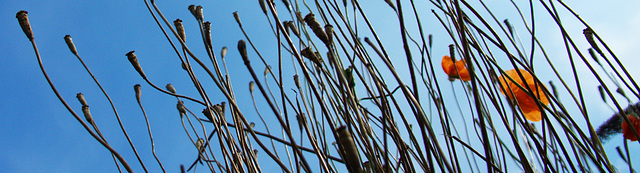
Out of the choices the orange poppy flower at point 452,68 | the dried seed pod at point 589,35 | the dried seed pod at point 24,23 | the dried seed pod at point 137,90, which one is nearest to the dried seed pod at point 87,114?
the dried seed pod at point 137,90

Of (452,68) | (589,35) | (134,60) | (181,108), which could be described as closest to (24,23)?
(134,60)

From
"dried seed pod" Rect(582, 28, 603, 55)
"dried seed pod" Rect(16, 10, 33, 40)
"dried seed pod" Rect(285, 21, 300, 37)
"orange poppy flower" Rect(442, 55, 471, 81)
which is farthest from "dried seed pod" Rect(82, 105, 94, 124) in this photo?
"orange poppy flower" Rect(442, 55, 471, 81)

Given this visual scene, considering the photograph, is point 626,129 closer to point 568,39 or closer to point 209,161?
point 568,39

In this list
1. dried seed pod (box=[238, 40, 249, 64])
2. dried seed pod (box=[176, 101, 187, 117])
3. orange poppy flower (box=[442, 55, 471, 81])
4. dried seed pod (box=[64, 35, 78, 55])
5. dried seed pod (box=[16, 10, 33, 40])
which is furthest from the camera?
orange poppy flower (box=[442, 55, 471, 81])

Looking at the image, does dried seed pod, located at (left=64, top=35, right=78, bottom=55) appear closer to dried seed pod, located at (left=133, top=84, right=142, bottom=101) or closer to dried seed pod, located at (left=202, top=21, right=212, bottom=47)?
dried seed pod, located at (left=133, top=84, right=142, bottom=101)

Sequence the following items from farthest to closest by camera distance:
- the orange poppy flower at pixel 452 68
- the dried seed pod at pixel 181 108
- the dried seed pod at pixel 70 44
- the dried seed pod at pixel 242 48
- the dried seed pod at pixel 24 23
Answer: the orange poppy flower at pixel 452 68 → the dried seed pod at pixel 181 108 → the dried seed pod at pixel 70 44 → the dried seed pod at pixel 24 23 → the dried seed pod at pixel 242 48

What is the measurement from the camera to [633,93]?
1.81 ft

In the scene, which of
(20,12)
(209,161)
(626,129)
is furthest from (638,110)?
(20,12)

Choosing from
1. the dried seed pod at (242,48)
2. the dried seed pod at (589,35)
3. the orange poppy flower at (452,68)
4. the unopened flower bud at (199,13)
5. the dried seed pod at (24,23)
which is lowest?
the dried seed pod at (242,48)

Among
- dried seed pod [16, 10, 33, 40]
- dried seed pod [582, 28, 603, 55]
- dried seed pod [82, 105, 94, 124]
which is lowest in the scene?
dried seed pod [582, 28, 603, 55]

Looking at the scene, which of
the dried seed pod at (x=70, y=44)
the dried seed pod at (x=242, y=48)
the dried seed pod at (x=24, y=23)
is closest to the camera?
the dried seed pod at (x=242, y=48)

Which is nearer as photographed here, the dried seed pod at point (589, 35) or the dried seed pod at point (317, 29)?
the dried seed pod at point (317, 29)

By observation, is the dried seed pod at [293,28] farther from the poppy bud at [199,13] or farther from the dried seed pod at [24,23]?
the dried seed pod at [24,23]

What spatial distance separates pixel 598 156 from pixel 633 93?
0.35 feet
